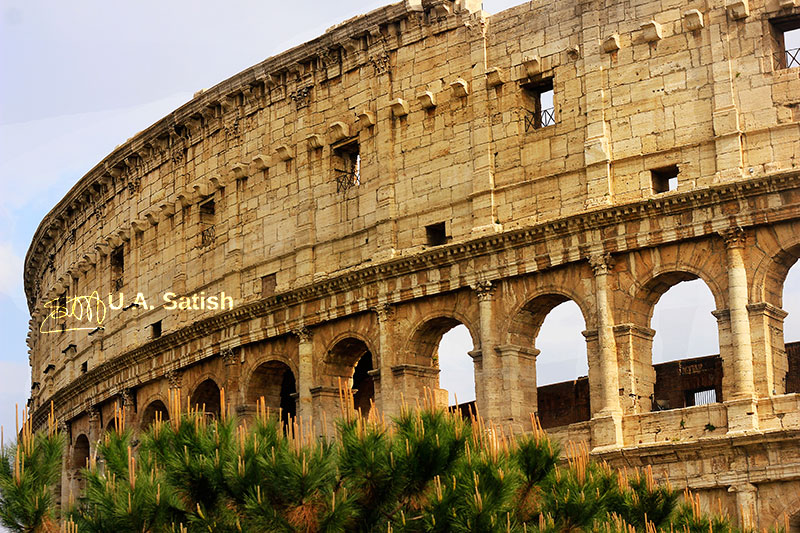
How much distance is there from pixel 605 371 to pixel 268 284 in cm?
1080

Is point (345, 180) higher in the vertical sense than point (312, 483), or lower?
higher

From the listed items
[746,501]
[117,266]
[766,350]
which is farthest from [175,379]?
[746,501]

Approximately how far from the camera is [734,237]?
3195 cm

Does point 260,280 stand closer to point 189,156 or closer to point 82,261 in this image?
point 189,156


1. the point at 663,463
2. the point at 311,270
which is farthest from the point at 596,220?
the point at 311,270

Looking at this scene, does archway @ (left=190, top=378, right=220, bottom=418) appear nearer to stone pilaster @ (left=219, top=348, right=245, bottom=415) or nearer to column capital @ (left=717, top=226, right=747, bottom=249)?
stone pilaster @ (left=219, top=348, right=245, bottom=415)

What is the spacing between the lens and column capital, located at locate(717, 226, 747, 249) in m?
31.9

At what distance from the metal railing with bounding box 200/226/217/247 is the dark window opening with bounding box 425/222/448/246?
8.46 metres

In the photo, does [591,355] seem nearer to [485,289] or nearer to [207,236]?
[485,289]

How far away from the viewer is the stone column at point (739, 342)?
3098 centimetres

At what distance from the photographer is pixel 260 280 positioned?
40500mm

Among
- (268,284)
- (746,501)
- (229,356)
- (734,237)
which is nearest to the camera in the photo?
(746,501)
